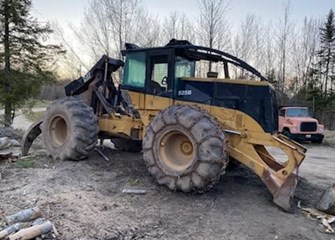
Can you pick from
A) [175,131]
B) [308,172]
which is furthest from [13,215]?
[308,172]

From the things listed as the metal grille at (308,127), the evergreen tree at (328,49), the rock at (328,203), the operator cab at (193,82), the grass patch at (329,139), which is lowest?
the grass patch at (329,139)

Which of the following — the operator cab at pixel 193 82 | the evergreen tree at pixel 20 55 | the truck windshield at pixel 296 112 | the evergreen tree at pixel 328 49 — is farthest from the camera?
the evergreen tree at pixel 328 49

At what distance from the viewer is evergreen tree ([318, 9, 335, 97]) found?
32.8 meters

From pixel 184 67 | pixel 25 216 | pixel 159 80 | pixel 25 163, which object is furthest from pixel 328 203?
pixel 25 163

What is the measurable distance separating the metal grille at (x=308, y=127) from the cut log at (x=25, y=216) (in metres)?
14.8

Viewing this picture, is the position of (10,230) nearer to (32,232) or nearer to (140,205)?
(32,232)

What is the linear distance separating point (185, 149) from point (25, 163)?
345cm

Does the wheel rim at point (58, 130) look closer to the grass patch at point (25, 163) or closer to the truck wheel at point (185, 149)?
the grass patch at point (25, 163)

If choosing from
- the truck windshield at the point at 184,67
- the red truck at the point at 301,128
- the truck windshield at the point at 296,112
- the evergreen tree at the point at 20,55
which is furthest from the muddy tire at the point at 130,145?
the truck windshield at the point at 296,112

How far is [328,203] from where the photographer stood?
5.85 metres

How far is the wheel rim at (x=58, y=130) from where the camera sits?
27.3 ft

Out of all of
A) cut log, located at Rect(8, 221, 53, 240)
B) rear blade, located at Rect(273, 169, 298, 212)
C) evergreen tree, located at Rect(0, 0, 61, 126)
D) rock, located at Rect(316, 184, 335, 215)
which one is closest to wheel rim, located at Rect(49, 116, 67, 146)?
cut log, located at Rect(8, 221, 53, 240)

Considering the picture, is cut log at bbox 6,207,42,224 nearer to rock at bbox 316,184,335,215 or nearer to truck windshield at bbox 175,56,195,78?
truck windshield at bbox 175,56,195,78

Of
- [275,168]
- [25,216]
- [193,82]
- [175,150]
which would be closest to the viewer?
[25,216]
